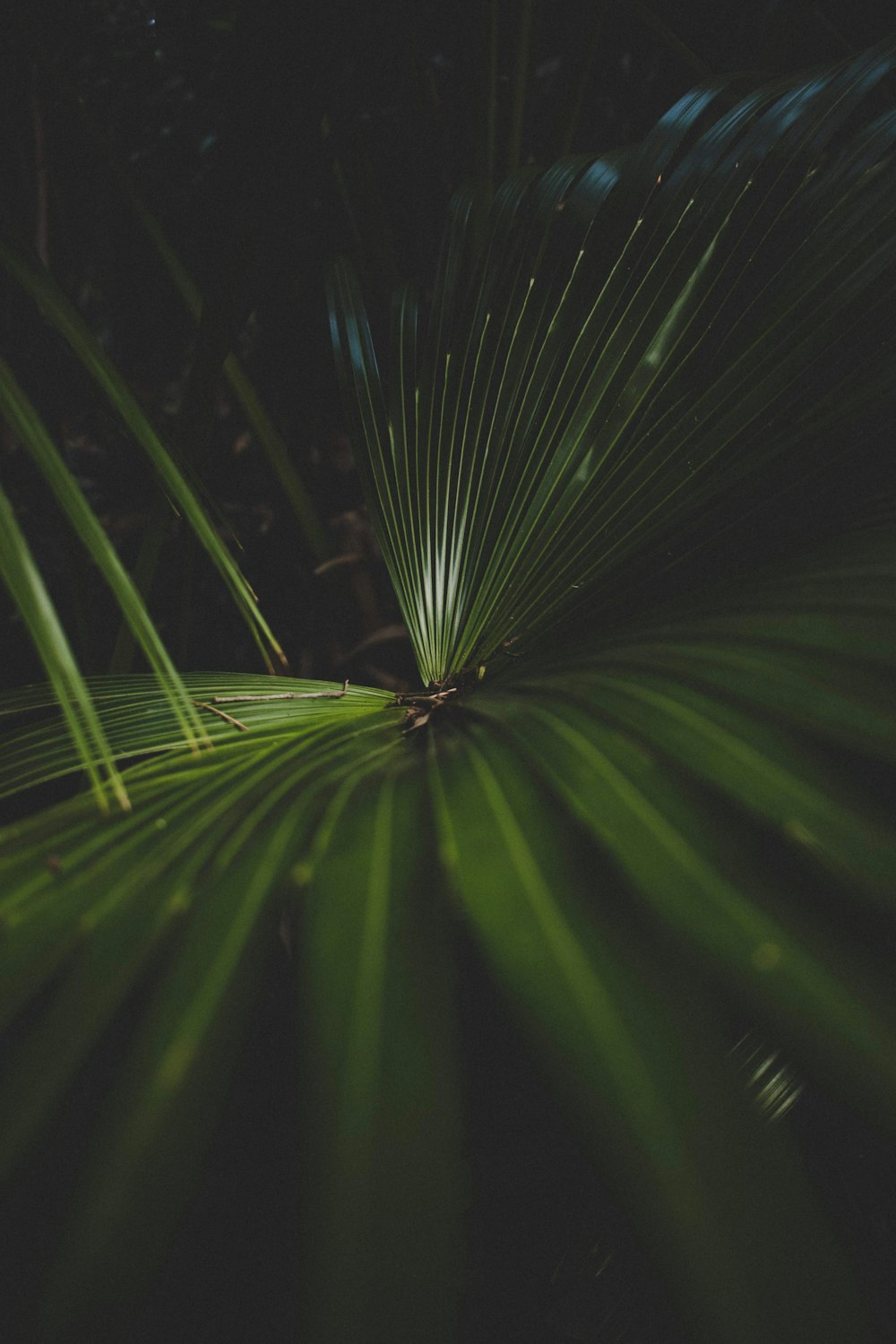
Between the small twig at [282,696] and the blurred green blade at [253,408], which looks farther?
the blurred green blade at [253,408]

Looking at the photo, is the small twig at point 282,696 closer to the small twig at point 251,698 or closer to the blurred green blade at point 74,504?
the small twig at point 251,698

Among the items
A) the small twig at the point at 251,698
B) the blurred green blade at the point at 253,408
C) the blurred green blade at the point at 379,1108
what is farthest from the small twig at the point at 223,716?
the blurred green blade at the point at 253,408

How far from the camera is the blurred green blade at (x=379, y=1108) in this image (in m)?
0.16

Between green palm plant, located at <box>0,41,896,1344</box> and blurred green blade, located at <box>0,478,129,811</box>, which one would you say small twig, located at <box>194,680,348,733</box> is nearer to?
green palm plant, located at <box>0,41,896,1344</box>

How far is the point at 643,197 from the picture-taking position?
53cm

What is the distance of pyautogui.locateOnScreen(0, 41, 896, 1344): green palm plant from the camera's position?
17 centimetres

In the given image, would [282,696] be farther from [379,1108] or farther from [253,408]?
[253,408]

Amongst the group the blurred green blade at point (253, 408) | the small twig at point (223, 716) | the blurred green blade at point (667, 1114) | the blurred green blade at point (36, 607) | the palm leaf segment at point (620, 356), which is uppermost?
the blurred green blade at point (253, 408)

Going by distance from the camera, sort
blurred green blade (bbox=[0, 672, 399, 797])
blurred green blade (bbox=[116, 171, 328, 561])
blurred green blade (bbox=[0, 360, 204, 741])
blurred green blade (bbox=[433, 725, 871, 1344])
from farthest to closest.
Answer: blurred green blade (bbox=[116, 171, 328, 561]) < blurred green blade (bbox=[0, 672, 399, 797]) < blurred green blade (bbox=[0, 360, 204, 741]) < blurred green blade (bbox=[433, 725, 871, 1344])

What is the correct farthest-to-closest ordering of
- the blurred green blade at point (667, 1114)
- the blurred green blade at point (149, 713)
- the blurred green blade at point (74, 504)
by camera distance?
the blurred green blade at point (149, 713) < the blurred green blade at point (74, 504) < the blurred green blade at point (667, 1114)

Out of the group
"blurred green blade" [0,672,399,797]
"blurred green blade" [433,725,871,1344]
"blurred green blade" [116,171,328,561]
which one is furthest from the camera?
"blurred green blade" [116,171,328,561]

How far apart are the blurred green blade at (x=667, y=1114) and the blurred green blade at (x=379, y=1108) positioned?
1.0 inches

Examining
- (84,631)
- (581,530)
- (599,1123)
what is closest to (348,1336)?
(599,1123)

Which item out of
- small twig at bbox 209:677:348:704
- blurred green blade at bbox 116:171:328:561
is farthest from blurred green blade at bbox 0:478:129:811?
blurred green blade at bbox 116:171:328:561
